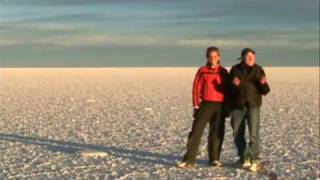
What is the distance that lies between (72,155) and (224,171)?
7.16 feet

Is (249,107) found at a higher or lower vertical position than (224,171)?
higher

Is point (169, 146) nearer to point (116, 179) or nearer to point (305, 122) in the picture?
point (116, 179)

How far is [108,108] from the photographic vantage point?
56.5 feet

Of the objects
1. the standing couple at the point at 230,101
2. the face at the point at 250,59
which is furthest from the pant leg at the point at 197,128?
the face at the point at 250,59

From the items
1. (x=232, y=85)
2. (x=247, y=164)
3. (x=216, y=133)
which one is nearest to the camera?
(x=232, y=85)

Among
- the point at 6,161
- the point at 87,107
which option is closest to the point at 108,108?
the point at 87,107

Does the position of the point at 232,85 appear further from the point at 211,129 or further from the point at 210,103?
the point at 211,129

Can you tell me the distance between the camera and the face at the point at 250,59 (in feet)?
24.0

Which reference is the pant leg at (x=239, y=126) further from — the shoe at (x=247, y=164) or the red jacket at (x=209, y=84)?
the red jacket at (x=209, y=84)

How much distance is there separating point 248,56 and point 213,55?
14.4 inches

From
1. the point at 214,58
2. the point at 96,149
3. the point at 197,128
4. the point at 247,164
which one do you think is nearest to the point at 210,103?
the point at 197,128

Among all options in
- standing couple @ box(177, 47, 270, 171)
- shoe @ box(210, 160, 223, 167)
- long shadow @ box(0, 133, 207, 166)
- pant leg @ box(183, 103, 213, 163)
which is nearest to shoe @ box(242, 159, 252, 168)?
standing couple @ box(177, 47, 270, 171)

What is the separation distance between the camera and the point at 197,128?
7680mm

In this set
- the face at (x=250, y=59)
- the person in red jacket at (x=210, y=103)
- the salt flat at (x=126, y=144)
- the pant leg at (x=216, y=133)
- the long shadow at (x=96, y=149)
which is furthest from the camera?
the long shadow at (x=96, y=149)
